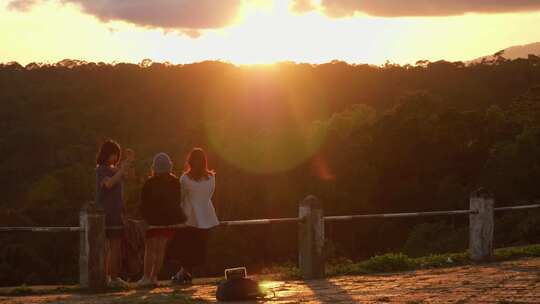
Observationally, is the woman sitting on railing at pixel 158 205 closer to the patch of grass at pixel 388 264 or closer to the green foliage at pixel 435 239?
the patch of grass at pixel 388 264

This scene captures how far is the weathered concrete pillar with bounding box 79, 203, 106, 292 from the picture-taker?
12250 millimetres

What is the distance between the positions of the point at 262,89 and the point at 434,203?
59962 millimetres

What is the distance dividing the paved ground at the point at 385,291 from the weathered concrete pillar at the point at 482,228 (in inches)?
65.1

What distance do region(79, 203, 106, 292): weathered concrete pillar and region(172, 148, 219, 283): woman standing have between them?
1.11 metres

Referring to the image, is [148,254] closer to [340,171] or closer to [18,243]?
[18,243]

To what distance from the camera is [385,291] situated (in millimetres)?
11992

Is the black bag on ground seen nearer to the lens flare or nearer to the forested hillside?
the forested hillside

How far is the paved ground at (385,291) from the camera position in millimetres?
11180

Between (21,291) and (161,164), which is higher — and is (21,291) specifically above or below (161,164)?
below

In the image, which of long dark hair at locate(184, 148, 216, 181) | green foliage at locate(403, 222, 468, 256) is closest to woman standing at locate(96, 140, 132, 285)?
long dark hair at locate(184, 148, 216, 181)

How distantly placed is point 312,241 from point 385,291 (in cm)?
227

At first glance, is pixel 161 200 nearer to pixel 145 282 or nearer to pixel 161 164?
pixel 161 164

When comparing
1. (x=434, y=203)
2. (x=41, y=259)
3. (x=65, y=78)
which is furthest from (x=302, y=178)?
(x=65, y=78)

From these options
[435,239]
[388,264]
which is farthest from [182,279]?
[435,239]
